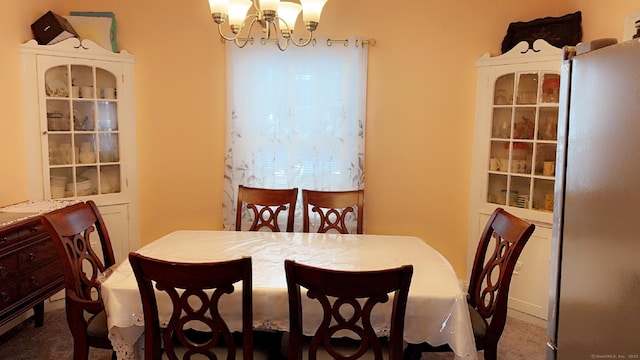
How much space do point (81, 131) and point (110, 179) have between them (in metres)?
0.41

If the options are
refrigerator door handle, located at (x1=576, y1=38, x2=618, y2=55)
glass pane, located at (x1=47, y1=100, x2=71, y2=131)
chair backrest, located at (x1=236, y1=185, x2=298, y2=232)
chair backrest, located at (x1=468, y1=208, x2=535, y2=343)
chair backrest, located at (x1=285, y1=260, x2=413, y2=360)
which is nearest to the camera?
refrigerator door handle, located at (x1=576, y1=38, x2=618, y2=55)

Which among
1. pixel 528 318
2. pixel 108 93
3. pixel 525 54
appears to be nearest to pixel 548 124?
pixel 525 54

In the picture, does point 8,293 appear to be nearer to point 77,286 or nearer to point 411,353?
Result: point 77,286

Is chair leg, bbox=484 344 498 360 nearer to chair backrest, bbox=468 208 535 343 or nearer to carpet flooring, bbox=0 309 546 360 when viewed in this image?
chair backrest, bbox=468 208 535 343

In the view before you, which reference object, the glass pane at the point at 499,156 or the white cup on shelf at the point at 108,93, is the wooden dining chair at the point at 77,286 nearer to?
the white cup on shelf at the point at 108,93

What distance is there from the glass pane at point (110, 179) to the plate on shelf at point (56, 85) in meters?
0.60

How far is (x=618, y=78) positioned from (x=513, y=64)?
2.35 meters

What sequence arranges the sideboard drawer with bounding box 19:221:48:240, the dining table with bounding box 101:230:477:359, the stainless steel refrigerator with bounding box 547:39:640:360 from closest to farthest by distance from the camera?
the stainless steel refrigerator with bounding box 547:39:640:360 < the dining table with bounding box 101:230:477:359 < the sideboard drawer with bounding box 19:221:48:240

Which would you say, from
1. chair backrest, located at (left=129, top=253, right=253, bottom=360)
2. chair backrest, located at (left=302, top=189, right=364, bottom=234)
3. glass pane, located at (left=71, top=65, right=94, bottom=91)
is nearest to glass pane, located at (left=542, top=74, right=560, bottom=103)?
chair backrest, located at (left=302, top=189, right=364, bottom=234)

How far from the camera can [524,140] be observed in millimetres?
3211

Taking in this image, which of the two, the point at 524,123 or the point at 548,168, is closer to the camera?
the point at 548,168

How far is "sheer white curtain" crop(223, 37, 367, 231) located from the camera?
Answer: 3.43m

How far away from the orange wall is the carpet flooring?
749 mm

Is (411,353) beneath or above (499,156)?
beneath
